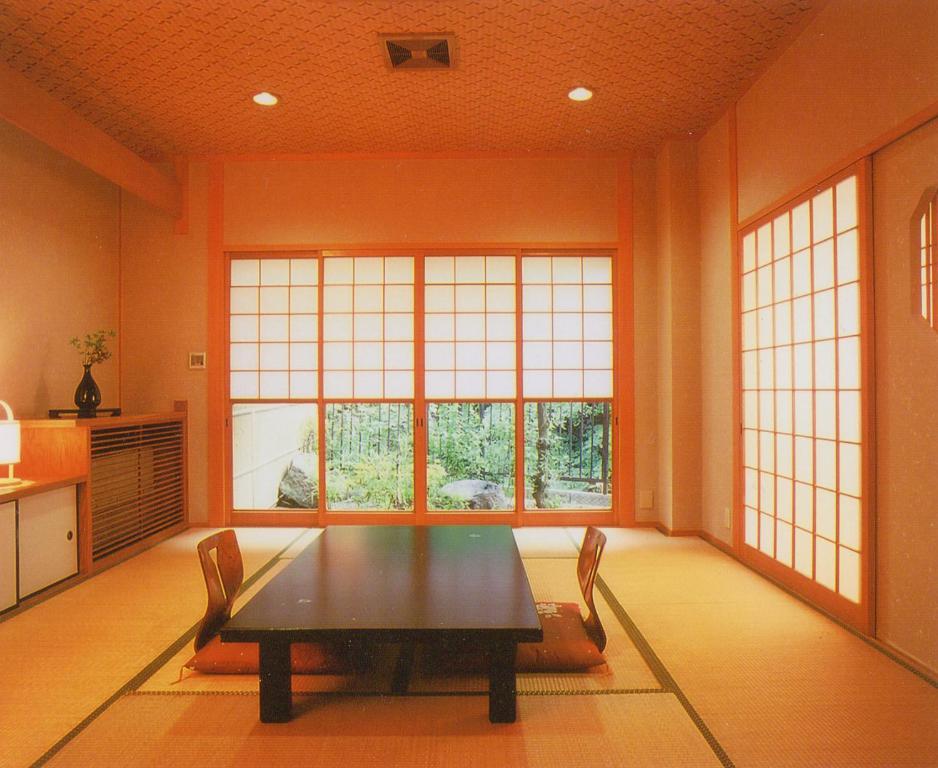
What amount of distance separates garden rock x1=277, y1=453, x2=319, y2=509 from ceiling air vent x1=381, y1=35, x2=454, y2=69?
399 cm

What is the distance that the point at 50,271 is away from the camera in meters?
4.29

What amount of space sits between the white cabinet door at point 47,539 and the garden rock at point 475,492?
2.86 meters

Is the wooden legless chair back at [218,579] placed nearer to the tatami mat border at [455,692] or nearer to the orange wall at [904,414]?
the tatami mat border at [455,692]

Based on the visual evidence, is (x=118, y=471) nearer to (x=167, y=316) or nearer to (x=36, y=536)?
(x=36, y=536)

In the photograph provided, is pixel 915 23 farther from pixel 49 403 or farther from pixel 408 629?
pixel 49 403

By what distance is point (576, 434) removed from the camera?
5371mm

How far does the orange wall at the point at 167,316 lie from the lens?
16.6 feet

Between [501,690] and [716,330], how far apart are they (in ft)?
10.8

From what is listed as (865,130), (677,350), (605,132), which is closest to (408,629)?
(865,130)

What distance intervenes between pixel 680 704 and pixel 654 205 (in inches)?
159

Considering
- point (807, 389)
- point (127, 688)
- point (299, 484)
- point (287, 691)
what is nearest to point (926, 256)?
point (807, 389)

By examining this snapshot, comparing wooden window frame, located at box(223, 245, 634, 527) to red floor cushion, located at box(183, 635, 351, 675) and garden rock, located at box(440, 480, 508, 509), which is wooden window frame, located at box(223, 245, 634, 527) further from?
red floor cushion, located at box(183, 635, 351, 675)

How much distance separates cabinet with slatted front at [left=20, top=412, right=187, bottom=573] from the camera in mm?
3729

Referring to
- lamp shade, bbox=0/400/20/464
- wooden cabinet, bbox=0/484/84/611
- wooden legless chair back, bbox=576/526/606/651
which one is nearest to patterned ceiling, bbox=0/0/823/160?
lamp shade, bbox=0/400/20/464
